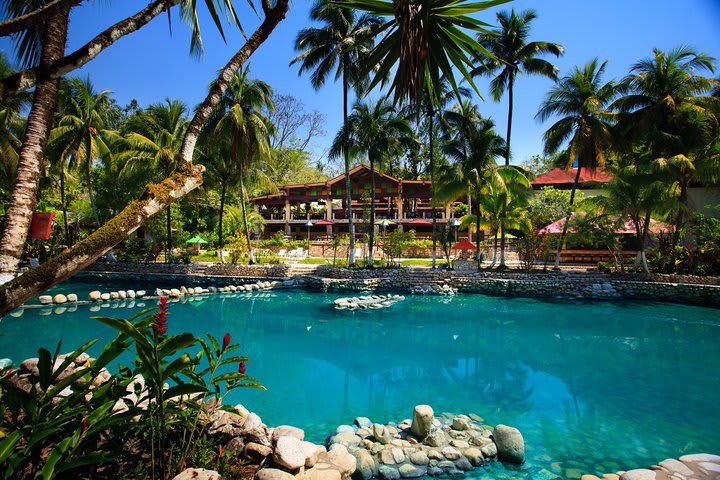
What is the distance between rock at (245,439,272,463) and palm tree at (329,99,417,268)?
15.6 meters

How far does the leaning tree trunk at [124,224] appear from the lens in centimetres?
203

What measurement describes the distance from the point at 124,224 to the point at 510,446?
200 inches

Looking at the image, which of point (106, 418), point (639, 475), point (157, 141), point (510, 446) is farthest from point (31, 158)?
point (157, 141)

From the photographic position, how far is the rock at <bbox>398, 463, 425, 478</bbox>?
4418 mm

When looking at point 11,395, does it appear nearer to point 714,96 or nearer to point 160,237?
point 160,237

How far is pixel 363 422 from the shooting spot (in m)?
5.71

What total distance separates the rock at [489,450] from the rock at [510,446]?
0.06 meters

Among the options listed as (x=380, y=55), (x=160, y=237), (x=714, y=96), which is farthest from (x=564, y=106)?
(x=160, y=237)

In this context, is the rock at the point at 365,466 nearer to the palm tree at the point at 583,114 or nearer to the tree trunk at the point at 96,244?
the tree trunk at the point at 96,244

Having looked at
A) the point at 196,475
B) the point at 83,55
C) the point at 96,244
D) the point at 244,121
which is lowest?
the point at 196,475

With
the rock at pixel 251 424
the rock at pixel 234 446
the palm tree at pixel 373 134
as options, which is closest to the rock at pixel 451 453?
the rock at pixel 251 424

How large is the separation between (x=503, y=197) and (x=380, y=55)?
57.2 feet

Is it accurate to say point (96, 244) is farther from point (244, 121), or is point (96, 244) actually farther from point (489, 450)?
point (244, 121)

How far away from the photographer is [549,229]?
66.3ft
